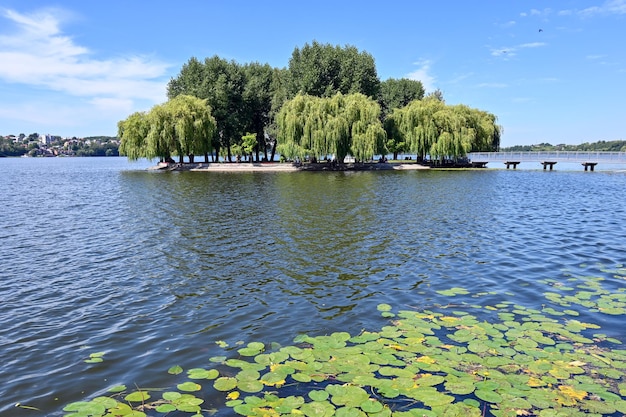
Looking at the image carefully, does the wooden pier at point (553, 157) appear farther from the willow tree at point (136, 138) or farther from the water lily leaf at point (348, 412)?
the water lily leaf at point (348, 412)

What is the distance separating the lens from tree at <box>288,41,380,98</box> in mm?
64312

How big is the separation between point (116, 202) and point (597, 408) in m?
27.5

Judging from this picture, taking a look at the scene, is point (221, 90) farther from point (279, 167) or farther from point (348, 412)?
point (348, 412)

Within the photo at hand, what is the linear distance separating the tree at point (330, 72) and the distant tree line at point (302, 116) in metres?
0.15

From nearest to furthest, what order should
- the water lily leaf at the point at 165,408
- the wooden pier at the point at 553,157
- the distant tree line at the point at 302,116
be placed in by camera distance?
the water lily leaf at the point at 165,408 → the distant tree line at the point at 302,116 → the wooden pier at the point at 553,157

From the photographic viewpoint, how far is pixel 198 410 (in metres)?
5.21

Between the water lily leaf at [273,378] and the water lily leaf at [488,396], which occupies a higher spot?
the water lily leaf at [488,396]

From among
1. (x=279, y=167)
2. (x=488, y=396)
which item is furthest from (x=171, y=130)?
(x=488, y=396)

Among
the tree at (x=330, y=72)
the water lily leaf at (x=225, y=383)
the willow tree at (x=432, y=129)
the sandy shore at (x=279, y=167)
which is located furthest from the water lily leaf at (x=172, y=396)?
the tree at (x=330, y=72)

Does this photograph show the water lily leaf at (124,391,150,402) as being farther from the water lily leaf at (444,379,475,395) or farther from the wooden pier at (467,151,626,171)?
the wooden pier at (467,151,626,171)

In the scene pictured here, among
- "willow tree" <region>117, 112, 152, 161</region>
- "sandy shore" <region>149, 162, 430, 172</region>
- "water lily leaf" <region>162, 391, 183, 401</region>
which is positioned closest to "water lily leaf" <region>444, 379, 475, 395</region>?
"water lily leaf" <region>162, 391, 183, 401</region>

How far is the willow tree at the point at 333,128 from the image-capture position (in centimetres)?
5431

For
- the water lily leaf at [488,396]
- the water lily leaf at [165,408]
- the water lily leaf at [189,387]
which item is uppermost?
the water lily leaf at [488,396]

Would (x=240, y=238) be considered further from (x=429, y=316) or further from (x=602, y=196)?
(x=602, y=196)
